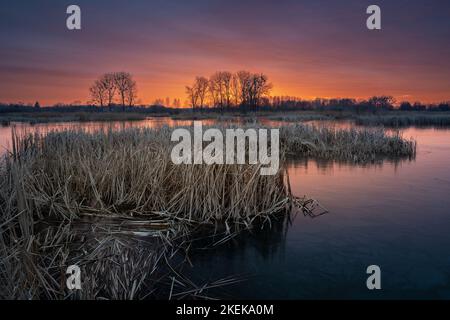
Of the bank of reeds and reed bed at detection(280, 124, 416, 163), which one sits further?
reed bed at detection(280, 124, 416, 163)

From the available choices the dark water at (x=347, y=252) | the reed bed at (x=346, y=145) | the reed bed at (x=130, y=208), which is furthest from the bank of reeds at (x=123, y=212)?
the reed bed at (x=346, y=145)

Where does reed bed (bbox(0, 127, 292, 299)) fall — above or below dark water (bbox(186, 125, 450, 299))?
above

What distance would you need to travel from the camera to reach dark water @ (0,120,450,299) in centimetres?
372

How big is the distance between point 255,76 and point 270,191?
61.9 metres

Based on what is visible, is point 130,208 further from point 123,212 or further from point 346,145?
point 346,145

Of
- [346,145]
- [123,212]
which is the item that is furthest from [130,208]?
[346,145]

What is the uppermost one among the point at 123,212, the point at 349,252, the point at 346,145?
the point at 346,145

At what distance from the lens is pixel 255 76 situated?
214 ft

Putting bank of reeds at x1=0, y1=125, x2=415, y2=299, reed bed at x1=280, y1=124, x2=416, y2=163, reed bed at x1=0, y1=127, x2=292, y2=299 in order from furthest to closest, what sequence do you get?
reed bed at x1=280, y1=124, x2=416, y2=163, reed bed at x1=0, y1=127, x2=292, y2=299, bank of reeds at x1=0, y1=125, x2=415, y2=299

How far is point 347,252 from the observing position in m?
4.61

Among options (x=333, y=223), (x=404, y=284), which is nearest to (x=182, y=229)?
(x=333, y=223)

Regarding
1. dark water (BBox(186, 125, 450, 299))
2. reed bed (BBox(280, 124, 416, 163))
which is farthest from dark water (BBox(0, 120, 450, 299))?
reed bed (BBox(280, 124, 416, 163))

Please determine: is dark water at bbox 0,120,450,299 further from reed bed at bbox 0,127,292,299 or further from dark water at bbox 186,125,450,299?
reed bed at bbox 0,127,292,299
